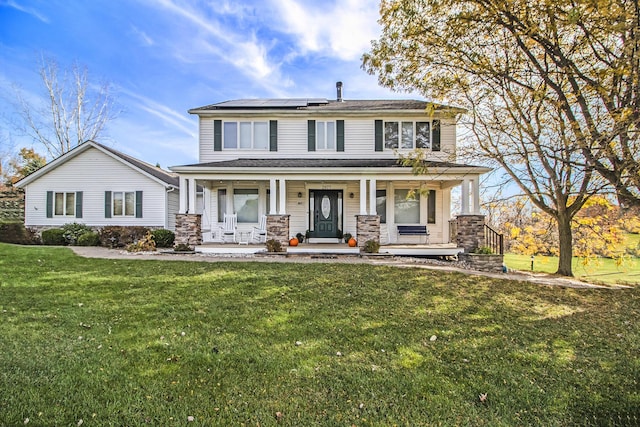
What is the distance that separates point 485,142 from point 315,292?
8.29 metres

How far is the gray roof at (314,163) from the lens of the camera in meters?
12.2

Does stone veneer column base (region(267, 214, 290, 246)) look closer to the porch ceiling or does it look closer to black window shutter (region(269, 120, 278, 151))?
the porch ceiling

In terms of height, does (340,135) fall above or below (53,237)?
above

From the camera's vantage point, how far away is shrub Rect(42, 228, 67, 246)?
1519 centimetres

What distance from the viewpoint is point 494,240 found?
12.2 metres

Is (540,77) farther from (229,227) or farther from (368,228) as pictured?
(229,227)

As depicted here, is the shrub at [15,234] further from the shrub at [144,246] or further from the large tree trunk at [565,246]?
the large tree trunk at [565,246]

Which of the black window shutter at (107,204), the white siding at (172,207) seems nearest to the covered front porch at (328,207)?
the white siding at (172,207)

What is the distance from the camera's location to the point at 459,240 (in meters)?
12.0

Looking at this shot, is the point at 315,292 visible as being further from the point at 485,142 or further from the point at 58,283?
the point at 485,142

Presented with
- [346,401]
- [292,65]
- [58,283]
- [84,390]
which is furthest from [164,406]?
Result: [292,65]

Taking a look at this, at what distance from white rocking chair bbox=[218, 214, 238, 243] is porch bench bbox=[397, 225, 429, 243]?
22.9 ft

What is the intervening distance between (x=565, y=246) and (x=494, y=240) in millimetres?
2187

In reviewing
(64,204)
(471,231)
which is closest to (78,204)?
(64,204)
